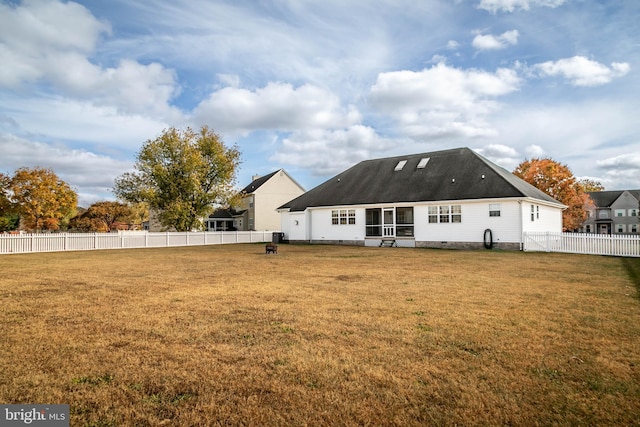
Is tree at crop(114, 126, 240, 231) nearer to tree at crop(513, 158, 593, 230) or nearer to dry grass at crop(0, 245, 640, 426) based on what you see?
dry grass at crop(0, 245, 640, 426)

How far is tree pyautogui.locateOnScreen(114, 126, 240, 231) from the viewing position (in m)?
33.3

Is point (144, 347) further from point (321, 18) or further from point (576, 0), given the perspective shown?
point (576, 0)

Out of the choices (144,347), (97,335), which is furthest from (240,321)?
(97,335)

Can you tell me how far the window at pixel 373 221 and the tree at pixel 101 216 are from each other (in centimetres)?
4491

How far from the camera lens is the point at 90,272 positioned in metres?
12.6

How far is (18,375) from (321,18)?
14.0 m

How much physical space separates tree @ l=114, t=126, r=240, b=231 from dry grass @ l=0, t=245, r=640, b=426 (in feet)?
85.9

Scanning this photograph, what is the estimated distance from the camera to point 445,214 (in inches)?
960

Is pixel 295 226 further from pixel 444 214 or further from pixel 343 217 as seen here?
pixel 444 214

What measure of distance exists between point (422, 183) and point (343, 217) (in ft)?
21.6

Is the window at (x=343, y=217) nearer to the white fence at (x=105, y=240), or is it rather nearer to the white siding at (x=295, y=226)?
the white siding at (x=295, y=226)

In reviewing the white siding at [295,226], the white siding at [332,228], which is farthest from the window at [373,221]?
the white siding at [295,226]

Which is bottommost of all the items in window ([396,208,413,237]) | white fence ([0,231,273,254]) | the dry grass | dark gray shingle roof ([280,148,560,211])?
the dry grass

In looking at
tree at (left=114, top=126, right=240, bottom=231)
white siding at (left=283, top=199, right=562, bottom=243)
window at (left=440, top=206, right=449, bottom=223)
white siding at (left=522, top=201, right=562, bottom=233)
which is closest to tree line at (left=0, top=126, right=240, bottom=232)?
tree at (left=114, top=126, right=240, bottom=231)
